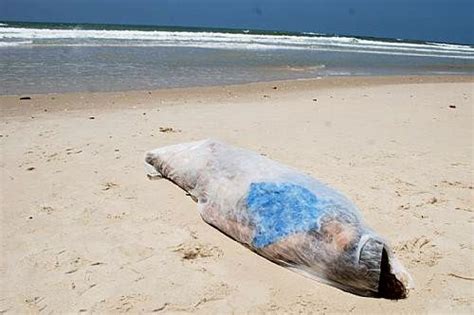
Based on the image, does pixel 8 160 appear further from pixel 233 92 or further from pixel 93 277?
pixel 233 92

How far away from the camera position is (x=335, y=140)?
5.50m

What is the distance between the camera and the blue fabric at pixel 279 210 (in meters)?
2.63

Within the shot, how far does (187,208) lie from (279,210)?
0.96 m

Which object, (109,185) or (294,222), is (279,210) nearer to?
(294,222)

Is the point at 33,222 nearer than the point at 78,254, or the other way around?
the point at 78,254

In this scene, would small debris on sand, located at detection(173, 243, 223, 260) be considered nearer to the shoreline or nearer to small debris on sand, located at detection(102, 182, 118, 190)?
small debris on sand, located at detection(102, 182, 118, 190)

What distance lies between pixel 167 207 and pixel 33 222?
37.9 inches

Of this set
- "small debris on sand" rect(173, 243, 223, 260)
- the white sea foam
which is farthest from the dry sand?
the white sea foam

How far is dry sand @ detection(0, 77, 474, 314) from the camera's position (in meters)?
2.45

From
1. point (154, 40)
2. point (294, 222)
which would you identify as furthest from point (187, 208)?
point (154, 40)

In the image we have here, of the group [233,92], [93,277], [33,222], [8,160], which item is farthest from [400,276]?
[233,92]

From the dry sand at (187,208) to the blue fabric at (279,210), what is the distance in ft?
0.66

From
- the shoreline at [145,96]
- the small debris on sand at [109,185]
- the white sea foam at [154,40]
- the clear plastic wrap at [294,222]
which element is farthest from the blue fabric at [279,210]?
the white sea foam at [154,40]

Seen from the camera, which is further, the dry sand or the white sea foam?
the white sea foam
